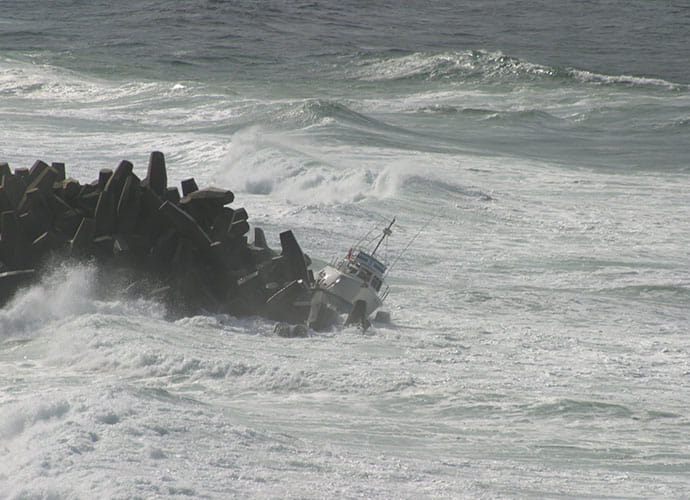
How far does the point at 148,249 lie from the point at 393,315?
3178 mm

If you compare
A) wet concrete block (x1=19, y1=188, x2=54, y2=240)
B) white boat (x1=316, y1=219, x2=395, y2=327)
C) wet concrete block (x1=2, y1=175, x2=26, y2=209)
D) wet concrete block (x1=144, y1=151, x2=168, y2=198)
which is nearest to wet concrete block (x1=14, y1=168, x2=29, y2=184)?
wet concrete block (x1=2, y1=175, x2=26, y2=209)

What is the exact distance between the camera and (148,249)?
12.4 metres

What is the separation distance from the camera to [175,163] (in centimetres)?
2423

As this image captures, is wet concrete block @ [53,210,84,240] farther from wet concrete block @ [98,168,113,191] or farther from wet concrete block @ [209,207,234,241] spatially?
wet concrete block @ [209,207,234,241]

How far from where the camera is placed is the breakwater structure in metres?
12.1

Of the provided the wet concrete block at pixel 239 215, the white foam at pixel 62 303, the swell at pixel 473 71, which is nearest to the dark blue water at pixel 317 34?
the swell at pixel 473 71

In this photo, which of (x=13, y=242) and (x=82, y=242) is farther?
(x=13, y=242)

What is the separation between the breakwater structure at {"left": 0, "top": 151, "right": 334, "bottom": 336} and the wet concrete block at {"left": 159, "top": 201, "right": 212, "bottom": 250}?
0.5 inches

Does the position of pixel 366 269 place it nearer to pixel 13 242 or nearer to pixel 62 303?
pixel 62 303

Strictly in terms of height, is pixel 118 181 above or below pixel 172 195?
above

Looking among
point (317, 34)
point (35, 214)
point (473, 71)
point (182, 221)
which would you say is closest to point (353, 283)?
point (182, 221)

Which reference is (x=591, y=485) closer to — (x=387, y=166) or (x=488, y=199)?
(x=488, y=199)

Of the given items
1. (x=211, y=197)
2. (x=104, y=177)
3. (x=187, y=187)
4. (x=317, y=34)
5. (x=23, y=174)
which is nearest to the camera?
(x=104, y=177)

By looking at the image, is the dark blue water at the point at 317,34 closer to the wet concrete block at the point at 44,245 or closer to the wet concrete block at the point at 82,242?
the wet concrete block at the point at 44,245
